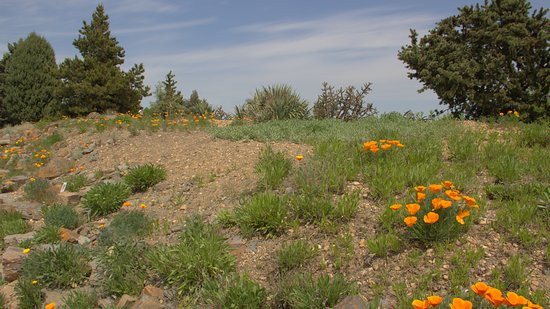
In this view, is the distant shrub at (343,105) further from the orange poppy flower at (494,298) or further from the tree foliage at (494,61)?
the orange poppy flower at (494,298)

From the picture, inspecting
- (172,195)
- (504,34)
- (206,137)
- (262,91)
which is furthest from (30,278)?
(504,34)

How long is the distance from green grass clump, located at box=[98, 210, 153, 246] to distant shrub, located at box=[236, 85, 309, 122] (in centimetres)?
658

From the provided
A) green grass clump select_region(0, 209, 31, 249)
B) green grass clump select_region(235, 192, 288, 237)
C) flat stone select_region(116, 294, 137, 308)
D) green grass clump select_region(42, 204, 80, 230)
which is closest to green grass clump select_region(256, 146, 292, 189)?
green grass clump select_region(235, 192, 288, 237)

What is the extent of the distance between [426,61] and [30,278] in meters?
9.88

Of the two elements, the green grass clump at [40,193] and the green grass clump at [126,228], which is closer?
the green grass clump at [126,228]

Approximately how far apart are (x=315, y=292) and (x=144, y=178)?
14.0ft

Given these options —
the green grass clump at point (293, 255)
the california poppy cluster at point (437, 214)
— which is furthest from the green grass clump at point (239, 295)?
the california poppy cluster at point (437, 214)

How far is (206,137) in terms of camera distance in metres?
9.73

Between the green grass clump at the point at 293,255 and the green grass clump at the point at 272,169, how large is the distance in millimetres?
1451

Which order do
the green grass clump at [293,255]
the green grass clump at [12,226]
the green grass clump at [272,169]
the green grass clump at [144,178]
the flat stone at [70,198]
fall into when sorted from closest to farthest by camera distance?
the green grass clump at [293,255]
the green grass clump at [272,169]
the green grass clump at [12,226]
the green grass clump at [144,178]
the flat stone at [70,198]

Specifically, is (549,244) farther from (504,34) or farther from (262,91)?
(262,91)

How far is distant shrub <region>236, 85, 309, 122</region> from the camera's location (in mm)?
12430

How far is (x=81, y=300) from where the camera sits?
15.3ft

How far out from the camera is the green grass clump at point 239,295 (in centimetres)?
412
